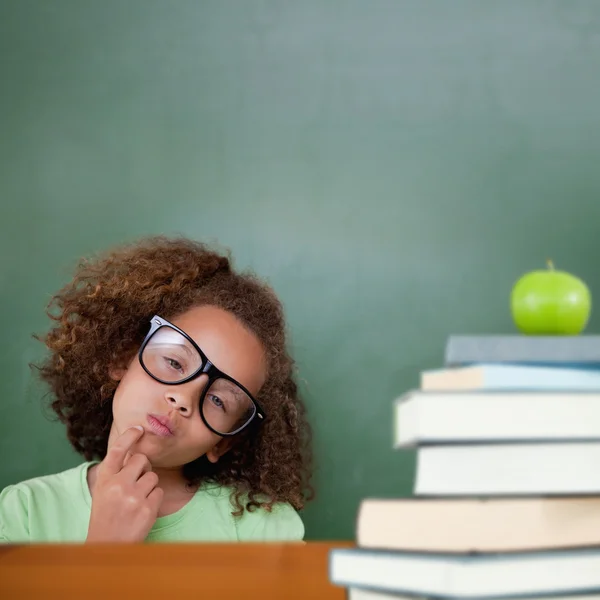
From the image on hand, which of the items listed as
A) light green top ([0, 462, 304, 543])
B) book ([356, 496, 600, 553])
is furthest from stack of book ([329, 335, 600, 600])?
light green top ([0, 462, 304, 543])

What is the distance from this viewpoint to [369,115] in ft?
5.00

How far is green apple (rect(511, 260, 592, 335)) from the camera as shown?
0.55 m

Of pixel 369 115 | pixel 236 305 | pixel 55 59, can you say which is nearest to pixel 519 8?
pixel 369 115

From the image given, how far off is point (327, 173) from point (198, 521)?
76 cm

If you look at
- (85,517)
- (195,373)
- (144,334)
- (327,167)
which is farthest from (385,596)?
(327,167)

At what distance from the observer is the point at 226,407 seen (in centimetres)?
121

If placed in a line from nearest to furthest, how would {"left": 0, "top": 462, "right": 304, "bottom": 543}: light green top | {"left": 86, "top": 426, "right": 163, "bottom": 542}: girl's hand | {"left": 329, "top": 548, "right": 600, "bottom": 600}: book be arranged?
{"left": 329, "top": 548, "right": 600, "bottom": 600}: book, {"left": 86, "top": 426, "right": 163, "bottom": 542}: girl's hand, {"left": 0, "top": 462, "right": 304, "bottom": 543}: light green top

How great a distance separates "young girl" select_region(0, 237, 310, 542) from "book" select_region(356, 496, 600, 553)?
0.75 metres

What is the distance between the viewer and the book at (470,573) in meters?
0.41

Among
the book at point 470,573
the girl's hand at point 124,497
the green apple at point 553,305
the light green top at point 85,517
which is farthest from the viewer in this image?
the light green top at point 85,517

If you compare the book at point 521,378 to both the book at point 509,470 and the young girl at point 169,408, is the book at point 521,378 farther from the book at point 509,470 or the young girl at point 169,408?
the young girl at point 169,408

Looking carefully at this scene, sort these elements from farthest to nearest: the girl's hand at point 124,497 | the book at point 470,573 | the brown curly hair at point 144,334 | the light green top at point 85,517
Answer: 1. the brown curly hair at point 144,334
2. the light green top at point 85,517
3. the girl's hand at point 124,497
4. the book at point 470,573

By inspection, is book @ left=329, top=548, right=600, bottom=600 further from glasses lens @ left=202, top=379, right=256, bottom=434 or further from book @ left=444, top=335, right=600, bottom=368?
glasses lens @ left=202, top=379, right=256, bottom=434

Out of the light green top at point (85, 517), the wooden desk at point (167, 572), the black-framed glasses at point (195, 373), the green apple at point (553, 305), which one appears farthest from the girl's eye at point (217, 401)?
the green apple at point (553, 305)
